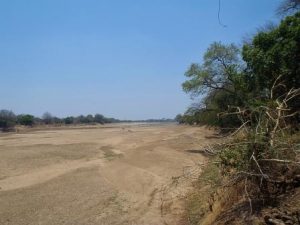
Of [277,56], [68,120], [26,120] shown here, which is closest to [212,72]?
[277,56]

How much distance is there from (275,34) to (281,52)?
5.29 ft

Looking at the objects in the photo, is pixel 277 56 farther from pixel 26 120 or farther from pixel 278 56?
pixel 26 120

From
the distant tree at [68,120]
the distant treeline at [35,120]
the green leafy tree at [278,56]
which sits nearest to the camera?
the green leafy tree at [278,56]

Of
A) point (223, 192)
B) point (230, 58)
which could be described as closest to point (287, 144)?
point (223, 192)

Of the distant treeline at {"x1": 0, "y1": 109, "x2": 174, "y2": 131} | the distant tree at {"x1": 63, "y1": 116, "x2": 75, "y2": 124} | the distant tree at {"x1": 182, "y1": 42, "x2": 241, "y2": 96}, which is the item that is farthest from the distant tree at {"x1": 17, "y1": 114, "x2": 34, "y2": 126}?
the distant tree at {"x1": 182, "y1": 42, "x2": 241, "y2": 96}

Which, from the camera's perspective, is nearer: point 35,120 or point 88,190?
point 88,190

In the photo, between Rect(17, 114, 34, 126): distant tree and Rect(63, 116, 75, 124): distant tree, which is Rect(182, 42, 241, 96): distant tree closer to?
Rect(17, 114, 34, 126): distant tree

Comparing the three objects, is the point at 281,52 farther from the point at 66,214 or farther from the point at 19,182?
the point at 19,182

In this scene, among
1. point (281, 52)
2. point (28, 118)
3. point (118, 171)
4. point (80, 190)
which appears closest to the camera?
point (80, 190)

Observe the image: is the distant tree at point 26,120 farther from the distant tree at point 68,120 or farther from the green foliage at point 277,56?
the green foliage at point 277,56

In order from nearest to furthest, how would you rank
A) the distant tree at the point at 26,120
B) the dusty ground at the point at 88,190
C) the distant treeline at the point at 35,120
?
the dusty ground at the point at 88,190
the distant treeline at the point at 35,120
the distant tree at the point at 26,120

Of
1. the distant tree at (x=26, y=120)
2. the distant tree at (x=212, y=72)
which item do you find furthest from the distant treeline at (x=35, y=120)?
the distant tree at (x=212, y=72)

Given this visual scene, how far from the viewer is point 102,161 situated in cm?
2522

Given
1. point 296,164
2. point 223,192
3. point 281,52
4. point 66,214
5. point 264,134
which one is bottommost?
point 66,214
